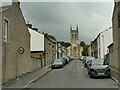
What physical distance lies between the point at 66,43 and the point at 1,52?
485 ft

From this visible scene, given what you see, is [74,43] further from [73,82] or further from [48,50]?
[73,82]

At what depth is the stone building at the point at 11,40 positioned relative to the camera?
18859mm

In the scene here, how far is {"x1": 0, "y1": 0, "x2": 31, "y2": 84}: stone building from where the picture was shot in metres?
18.9

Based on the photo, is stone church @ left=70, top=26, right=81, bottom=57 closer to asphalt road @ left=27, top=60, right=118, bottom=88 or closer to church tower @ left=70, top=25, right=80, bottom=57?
church tower @ left=70, top=25, right=80, bottom=57

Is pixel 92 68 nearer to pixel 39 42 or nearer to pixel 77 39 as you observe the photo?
pixel 39 42

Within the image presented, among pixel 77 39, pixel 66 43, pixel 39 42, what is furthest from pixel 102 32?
pixel 66 43

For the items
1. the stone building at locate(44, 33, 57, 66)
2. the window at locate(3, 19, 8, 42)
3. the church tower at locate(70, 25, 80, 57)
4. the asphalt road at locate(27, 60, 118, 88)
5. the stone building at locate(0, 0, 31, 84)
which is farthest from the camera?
the church tower at locate(70, 25, 80, 57)

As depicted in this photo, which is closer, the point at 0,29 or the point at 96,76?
the point at 0,29

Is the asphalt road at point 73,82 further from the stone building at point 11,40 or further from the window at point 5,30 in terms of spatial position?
the window at point 5,30

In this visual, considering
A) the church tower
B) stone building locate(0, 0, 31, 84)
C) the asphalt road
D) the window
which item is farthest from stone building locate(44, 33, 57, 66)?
the church tower

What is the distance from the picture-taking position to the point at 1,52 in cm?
1816

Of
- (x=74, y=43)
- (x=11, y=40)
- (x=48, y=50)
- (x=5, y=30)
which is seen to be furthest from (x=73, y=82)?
(x=74, y=43)

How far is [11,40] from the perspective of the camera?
21453 millimetres

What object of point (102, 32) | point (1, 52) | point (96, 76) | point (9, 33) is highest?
point (102, 32)
